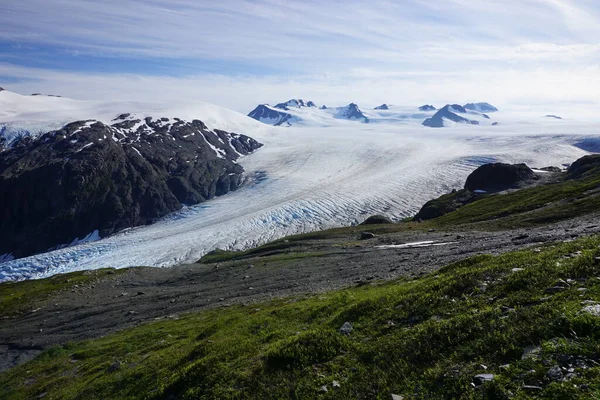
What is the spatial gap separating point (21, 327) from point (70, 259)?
60.6m

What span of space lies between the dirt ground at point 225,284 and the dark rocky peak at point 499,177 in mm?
62373

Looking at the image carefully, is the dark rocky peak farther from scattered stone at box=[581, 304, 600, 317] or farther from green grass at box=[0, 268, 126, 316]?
scattered stone at box=[581, 304, 600, 317]

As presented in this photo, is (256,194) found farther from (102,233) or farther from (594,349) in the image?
(594,349)

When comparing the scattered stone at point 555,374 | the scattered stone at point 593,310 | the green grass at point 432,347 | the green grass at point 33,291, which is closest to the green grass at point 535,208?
the green grass at point 432,347

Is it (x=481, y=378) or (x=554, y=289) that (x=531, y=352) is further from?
(x=554, y=289)

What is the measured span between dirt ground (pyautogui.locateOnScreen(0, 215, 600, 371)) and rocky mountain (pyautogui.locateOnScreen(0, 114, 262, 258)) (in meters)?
115

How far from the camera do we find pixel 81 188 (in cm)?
17638

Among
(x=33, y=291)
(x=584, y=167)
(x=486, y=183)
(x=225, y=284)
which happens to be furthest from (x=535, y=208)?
(x=33, y=291)

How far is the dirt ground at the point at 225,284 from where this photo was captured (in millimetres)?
30812

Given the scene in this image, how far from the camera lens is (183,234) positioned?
4082 inches

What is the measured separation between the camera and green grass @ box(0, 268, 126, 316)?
53.7m

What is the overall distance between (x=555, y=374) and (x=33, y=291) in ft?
235

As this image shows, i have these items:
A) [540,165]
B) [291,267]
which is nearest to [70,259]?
[291,267]

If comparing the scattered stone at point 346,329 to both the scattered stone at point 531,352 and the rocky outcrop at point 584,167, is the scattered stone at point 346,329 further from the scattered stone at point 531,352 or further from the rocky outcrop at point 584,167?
the rocky outcrop at point 584,167
